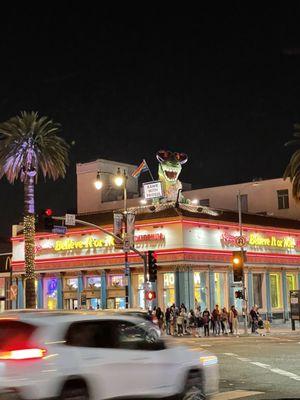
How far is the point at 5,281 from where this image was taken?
54.3 metres

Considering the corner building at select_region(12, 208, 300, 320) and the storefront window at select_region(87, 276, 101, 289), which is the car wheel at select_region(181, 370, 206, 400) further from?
the storefront window at select_region(87, 276, 101, 289)

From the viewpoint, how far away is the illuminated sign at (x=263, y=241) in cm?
4469

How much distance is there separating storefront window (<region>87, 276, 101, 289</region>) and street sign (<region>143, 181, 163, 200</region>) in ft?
22.6

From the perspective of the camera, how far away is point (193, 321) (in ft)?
119

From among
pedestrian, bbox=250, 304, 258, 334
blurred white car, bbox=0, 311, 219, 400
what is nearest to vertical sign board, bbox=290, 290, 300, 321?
pedestrian, bbox=250, 304, 258, 334

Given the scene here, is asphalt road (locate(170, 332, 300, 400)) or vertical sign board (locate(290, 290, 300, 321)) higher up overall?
vertical sign board (locate(290, 290, 300, 321))

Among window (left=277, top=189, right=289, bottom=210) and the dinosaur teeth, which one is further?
window (left=277, top=189, right=289, bottom=210)

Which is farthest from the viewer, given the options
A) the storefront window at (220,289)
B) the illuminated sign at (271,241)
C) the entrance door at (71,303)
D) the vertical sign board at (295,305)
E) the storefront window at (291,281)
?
the storefront window at (291,281)

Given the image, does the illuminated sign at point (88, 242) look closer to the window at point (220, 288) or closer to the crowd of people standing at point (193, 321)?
the window at point (220, 288)

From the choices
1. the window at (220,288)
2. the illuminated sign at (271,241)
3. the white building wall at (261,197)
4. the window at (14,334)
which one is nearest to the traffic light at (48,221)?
the window at (220,288)

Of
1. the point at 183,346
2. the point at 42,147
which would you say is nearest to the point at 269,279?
the point at 42,147

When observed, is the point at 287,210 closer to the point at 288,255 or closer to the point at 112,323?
the point at 288,255

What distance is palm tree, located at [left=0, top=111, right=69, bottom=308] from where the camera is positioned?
4222 centimetres

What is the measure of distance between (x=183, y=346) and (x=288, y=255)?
135 feet
